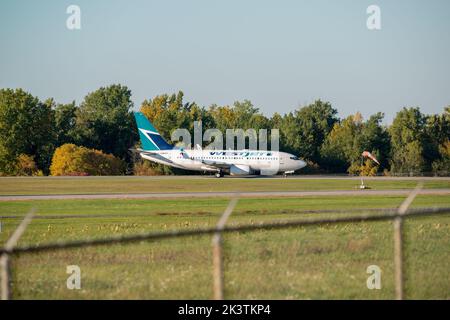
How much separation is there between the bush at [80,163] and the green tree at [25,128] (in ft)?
21.2

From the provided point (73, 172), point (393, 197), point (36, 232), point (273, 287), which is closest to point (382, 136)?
point (73, 172)

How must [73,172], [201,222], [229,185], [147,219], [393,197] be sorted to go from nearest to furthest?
[201,222] < [147,219] < [393,197] < [229,185] < [73,172]

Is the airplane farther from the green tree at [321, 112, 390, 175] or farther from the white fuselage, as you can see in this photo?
the green tree at [321, 112, 390, 175]

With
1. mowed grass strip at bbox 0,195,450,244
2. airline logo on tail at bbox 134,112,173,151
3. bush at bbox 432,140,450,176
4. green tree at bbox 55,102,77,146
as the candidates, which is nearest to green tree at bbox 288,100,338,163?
bush at bbox 432,140,450,176

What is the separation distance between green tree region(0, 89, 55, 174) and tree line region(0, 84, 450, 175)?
0.12 metres

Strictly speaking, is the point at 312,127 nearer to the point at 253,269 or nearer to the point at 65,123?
the point at 65,123

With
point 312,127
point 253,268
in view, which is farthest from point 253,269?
point 312,127

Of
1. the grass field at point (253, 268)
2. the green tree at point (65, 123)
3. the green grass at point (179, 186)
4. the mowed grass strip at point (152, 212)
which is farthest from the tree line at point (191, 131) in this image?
the grass field at point (253, 268)

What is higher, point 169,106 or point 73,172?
point 169,106

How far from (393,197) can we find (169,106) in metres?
83.0

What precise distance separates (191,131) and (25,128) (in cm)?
2185
